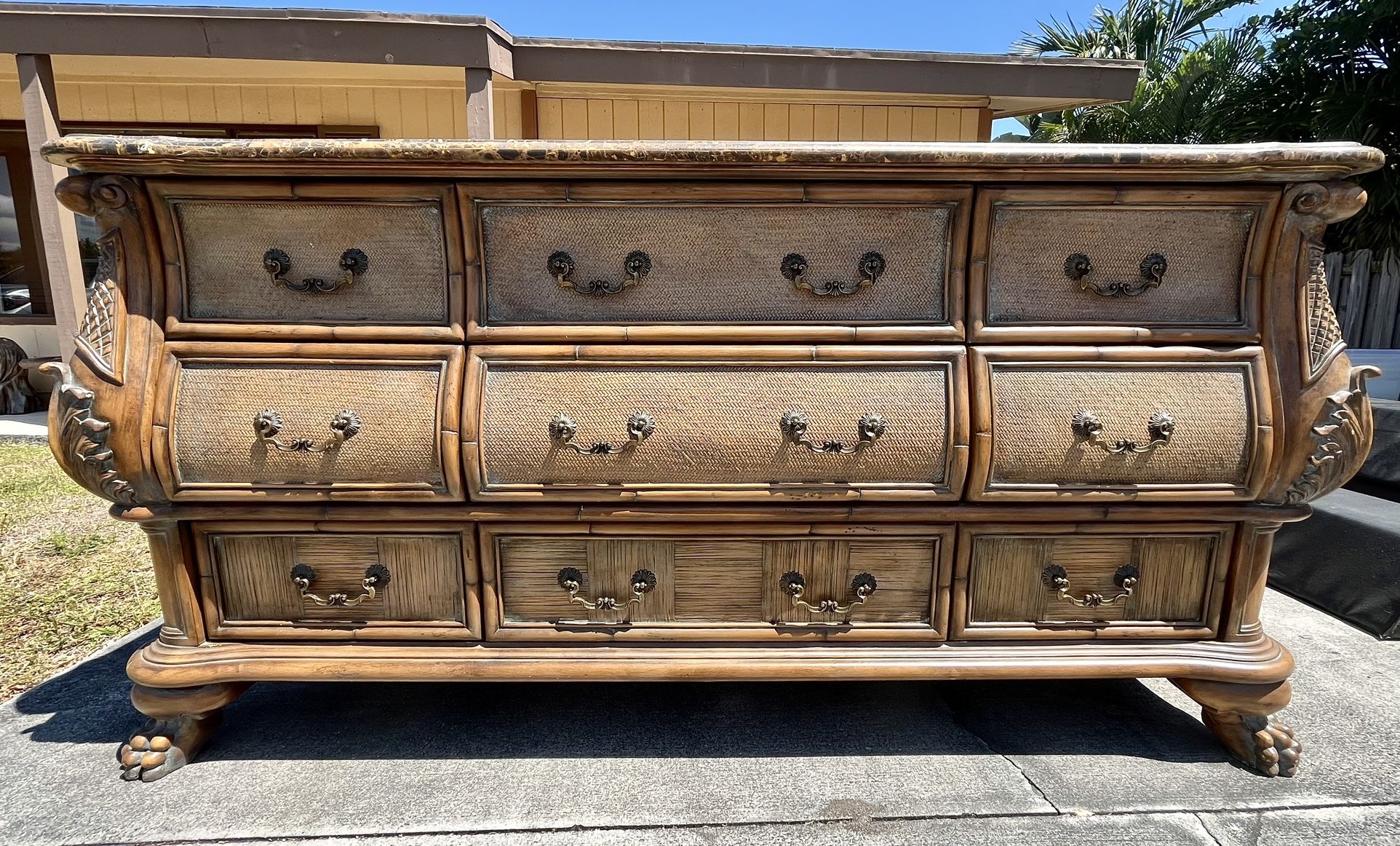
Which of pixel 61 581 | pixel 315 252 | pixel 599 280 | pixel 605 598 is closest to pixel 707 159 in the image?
pixel 599 280

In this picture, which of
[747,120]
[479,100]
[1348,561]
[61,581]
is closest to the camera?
[1348,561]

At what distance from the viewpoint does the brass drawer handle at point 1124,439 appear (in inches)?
61.8

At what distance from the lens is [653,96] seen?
625cm

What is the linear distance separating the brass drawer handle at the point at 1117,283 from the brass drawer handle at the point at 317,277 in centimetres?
162

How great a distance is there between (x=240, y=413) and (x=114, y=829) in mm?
918

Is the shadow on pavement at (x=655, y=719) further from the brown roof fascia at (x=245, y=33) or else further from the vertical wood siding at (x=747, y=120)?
the vertical wood siding at (x=747, y=120)

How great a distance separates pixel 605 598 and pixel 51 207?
5.66 meters

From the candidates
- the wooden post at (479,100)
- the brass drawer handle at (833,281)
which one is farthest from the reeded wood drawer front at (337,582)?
the wooden post at (479,100)

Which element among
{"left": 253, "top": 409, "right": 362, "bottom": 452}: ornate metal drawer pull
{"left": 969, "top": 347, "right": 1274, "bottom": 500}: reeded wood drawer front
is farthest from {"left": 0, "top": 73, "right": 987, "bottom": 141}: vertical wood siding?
{"left": 253, "top": 409, "right": 362, "bottom": 452}: ornate metal drawer pull

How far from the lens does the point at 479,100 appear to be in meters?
4.81

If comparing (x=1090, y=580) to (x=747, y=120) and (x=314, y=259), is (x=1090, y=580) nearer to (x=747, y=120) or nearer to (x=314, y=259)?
(x=314, y=259)

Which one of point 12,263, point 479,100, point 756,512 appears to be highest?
point 479,100

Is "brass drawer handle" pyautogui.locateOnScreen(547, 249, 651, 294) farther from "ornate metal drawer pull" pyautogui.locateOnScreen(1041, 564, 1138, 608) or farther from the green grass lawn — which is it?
the green grass lawn

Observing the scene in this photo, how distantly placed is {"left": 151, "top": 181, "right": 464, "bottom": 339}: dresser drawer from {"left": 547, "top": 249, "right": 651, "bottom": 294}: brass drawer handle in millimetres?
222
